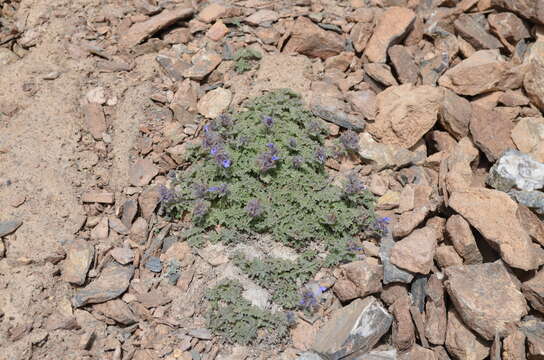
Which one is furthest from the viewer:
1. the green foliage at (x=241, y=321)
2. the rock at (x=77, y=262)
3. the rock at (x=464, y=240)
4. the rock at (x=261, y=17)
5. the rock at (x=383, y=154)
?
the rock at (x=261, y=17)

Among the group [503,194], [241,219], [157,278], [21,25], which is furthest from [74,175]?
[503,194]

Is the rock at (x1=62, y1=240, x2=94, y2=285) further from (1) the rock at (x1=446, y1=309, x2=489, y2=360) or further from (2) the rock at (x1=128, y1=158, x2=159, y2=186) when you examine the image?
(1) the rock at (x1=446, y1=309, x2=489, y2=360)

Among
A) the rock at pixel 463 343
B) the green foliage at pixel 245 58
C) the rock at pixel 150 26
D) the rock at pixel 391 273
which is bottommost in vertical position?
the rock at pixel 463 343

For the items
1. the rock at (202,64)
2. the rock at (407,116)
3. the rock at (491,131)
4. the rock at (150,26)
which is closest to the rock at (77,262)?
the rock at (202,64)

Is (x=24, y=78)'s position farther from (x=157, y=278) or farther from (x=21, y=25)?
(x=157, y=278)

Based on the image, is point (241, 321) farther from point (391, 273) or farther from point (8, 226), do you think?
point (8, 226)

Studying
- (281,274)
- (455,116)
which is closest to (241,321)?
(281,274)

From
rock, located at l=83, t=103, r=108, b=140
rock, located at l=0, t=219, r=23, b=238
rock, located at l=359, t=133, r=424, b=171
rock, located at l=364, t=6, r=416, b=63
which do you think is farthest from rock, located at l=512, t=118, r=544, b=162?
A: rock, located at l=0, t=219, r=23, b=238

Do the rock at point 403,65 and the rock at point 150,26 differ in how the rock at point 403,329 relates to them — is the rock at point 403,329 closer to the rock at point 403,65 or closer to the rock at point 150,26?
the rock at point 403,65
